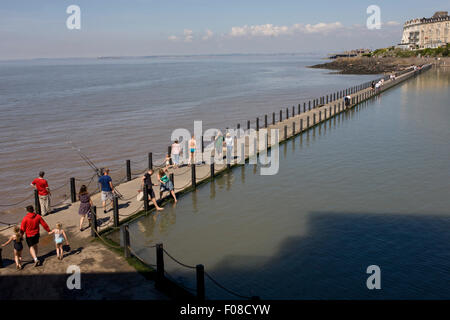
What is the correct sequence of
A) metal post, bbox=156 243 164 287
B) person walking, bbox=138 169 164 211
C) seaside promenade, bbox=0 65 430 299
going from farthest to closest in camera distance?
person walking, bbox=138 169 164 211 < metal post, bbox=156 243 164 287 < seaside promenade, bbox=0 65 430 299

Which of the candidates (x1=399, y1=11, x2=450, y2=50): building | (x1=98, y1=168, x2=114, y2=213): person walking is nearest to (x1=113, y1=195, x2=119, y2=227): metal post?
(x1=98, y1=168, x2=114, y2=213): person walking

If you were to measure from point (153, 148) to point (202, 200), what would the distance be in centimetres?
1308

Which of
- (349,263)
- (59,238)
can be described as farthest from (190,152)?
(349,263)

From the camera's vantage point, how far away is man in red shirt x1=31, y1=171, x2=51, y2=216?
46.7 feet

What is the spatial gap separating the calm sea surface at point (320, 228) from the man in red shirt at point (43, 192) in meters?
3.37

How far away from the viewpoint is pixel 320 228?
1344cm

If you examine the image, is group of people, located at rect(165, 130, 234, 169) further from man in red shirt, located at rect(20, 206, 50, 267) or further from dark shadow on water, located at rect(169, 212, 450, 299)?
man in red shirt, located at rect(20, 206, 50, 267)

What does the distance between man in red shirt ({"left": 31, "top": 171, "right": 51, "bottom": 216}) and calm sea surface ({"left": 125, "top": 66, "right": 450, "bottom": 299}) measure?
11.0 ft

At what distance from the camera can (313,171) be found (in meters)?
20.0

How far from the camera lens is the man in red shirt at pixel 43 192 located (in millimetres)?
14234

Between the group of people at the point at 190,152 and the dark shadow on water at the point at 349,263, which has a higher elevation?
the group of people at the point at 190,152

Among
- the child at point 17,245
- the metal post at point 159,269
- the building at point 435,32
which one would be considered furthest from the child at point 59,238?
the building at point 435,32

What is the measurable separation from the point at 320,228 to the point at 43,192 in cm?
948

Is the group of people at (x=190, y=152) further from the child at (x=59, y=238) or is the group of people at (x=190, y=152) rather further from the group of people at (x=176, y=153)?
the child at (x=59, y=238)
